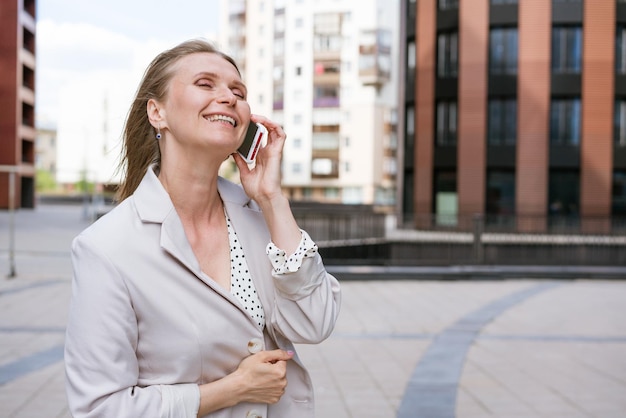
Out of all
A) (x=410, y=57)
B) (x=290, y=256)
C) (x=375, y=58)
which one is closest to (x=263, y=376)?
(x=290, y=256)

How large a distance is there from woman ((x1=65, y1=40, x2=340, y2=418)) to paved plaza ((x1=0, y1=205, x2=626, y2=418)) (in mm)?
3555

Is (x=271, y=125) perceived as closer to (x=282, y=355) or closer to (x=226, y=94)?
(x=226, y=94)

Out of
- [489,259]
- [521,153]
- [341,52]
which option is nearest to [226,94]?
[489,259]

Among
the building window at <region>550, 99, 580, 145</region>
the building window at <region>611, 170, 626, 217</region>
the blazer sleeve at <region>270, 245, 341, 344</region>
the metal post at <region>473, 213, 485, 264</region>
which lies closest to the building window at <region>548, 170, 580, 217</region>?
the building window at <region>550, 99, 580, 145</region>

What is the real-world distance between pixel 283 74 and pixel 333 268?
6611 centimetres

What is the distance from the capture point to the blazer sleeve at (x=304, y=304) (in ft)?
6.05

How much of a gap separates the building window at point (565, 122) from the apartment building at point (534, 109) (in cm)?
4

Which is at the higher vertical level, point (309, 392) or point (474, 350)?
point (309, 392)

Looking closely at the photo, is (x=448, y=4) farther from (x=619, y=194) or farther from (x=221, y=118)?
(x=221, y=118)

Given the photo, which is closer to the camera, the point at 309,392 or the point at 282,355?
the point at 282,355

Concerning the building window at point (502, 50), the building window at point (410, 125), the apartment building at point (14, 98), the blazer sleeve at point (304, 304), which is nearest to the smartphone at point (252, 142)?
the blazer sleeve at point (304, 304)

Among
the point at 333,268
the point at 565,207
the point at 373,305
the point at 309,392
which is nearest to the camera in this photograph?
the point at 309,392

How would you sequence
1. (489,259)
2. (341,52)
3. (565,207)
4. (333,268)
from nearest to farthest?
(333,268) → (489,259) → (565,207) → (341,52)

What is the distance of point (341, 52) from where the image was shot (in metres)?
75.8
